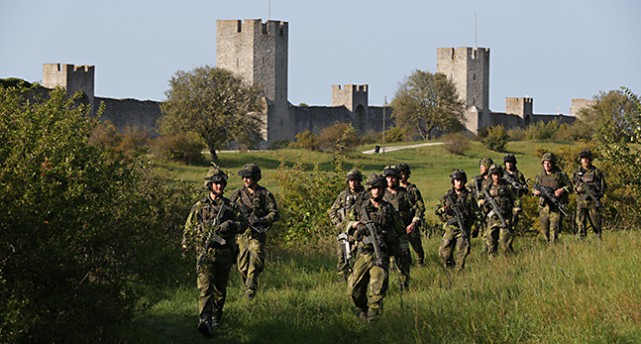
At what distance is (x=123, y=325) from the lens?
36.1ft

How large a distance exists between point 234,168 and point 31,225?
40501 millimetres

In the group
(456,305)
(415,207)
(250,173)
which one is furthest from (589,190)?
(456,305)

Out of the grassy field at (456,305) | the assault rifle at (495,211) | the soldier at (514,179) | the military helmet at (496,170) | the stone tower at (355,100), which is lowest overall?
the grassy field at (456,305)

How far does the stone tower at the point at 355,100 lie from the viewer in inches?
3433

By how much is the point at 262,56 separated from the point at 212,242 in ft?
204

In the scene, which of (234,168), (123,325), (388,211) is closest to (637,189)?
(388,211)

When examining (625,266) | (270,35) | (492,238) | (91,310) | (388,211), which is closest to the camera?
(91,310)

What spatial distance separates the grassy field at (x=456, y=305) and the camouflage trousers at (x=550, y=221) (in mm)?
1622

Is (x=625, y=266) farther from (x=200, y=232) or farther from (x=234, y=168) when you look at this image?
(x=234, y=168)

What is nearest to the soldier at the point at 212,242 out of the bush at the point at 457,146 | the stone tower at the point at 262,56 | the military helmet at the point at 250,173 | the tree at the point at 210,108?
the military helmet at the point at 250,173

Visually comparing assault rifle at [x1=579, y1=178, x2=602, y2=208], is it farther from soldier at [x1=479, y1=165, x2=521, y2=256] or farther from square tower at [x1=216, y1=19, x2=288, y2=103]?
square tower at [x1=216, y1=19, x2=288, y2=103]

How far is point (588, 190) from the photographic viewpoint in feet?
63.3

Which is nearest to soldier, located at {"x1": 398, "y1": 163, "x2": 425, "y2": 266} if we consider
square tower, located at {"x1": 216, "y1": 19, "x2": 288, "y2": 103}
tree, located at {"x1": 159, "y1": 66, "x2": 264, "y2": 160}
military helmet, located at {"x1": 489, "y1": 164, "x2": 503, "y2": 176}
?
military helmet, located at {"x1": 489, "y1": 164, "x2": 503, "y2": 176}

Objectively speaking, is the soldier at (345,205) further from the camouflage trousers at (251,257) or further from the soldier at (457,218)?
the soldier at (457,218)
